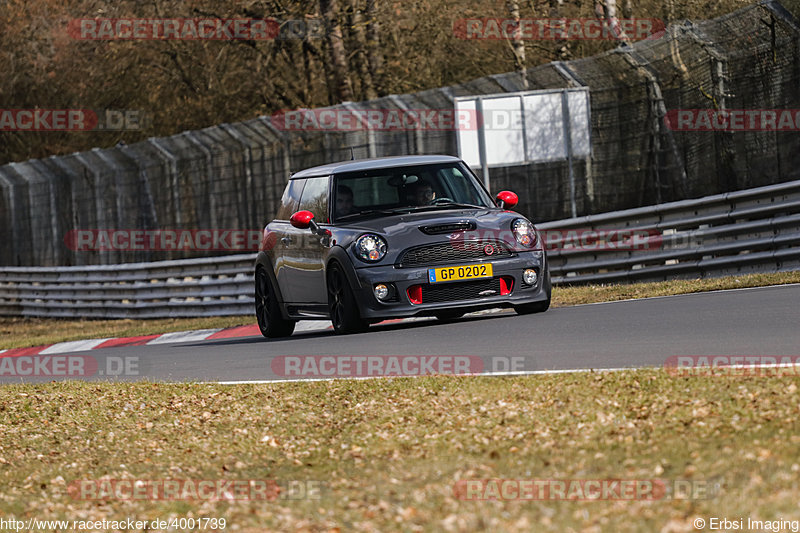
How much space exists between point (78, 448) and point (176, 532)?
9.70 ft

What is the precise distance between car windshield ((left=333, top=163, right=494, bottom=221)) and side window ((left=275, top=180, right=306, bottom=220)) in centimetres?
93

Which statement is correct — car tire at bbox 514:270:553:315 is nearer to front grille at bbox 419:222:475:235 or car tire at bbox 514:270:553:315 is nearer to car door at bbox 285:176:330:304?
front grille at bbox 419:222:475:235

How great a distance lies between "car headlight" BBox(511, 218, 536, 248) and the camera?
1319 centimetres

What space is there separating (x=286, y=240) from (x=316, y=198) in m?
0.61

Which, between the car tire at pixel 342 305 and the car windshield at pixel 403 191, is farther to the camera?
the car windshield at pixel 403 191

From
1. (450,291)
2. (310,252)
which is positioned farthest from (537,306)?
(310,252)

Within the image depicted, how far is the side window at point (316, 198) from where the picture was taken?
14.2 m

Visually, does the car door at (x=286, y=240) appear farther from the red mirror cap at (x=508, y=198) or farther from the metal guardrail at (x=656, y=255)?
the metal guardrail at (x=656, y=255)

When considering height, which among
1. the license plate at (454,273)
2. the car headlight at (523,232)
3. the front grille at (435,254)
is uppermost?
the car headlight at (523,232)

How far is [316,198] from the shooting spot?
47.4ft

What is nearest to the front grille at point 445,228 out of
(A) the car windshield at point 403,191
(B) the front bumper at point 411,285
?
(B) the front bumper at point 411,285

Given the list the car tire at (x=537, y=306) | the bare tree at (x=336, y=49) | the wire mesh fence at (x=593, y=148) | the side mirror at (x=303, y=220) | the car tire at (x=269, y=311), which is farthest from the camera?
the bare tree at (x=336, y=49)

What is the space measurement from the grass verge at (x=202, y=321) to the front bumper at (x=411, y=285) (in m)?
3.43

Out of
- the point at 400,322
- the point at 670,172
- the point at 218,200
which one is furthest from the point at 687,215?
the point at 218,200
